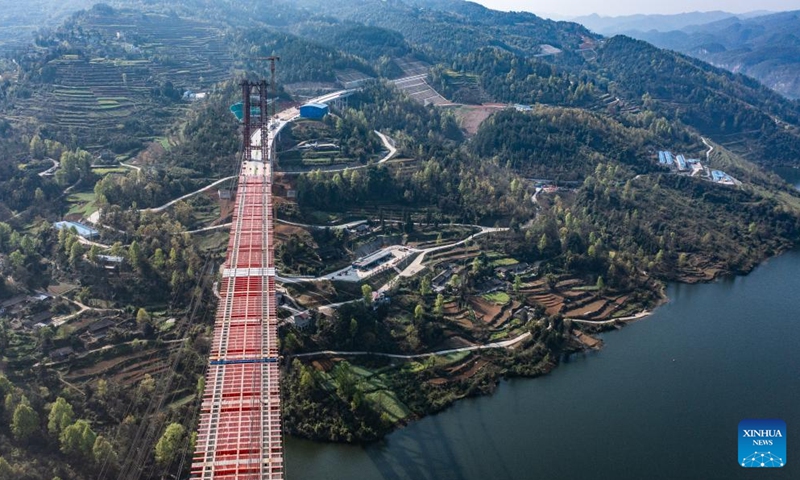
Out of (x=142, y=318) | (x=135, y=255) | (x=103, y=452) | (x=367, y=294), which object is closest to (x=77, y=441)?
(x=103, y=452)

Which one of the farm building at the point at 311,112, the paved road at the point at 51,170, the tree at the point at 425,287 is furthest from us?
the farm building at the point at 311,112

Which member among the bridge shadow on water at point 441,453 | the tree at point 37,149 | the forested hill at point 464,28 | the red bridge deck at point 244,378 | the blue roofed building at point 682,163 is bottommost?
the bridge shadow on water at point 441,453

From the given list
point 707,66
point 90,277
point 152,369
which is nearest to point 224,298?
point 152,369

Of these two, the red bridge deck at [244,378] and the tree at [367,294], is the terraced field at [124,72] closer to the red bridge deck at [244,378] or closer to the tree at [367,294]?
the red bridge deck at [244,378]

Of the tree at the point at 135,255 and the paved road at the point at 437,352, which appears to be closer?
the paved road at the point at 437,352

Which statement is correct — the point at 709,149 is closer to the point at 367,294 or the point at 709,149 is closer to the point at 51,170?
the point at 367,294

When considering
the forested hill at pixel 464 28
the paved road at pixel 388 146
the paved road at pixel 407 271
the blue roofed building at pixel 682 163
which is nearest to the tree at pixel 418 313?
the paved road at pixel 407 271
